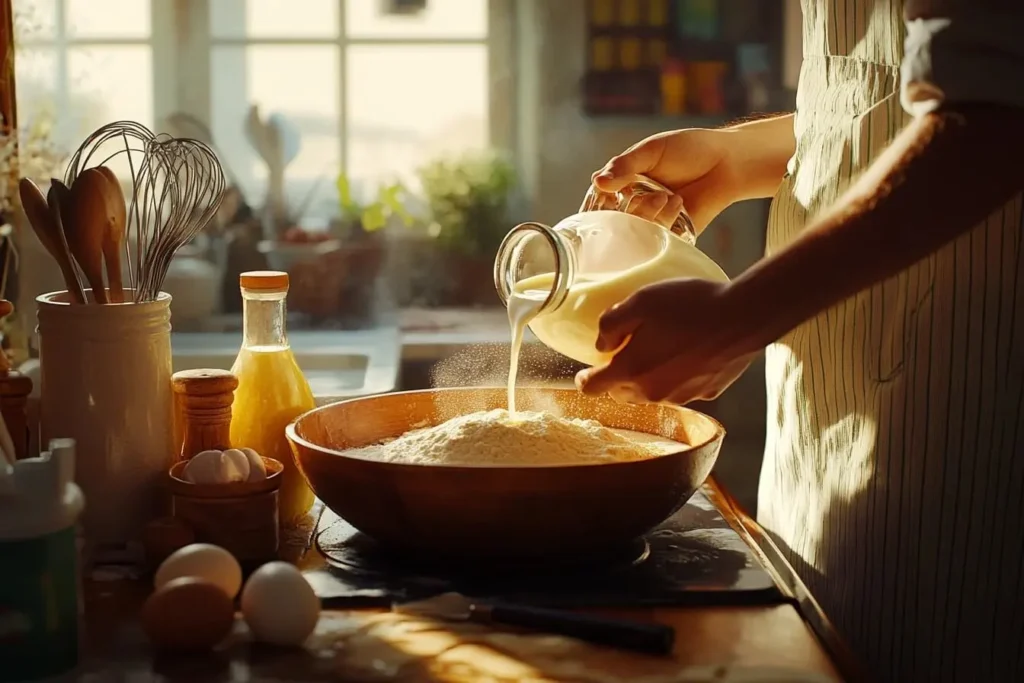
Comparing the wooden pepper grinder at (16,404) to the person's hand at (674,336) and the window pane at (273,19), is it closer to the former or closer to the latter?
the person's hand at (674,336)

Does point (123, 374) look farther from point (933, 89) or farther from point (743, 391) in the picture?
point (743, 391)

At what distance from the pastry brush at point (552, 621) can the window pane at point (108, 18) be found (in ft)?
8.35

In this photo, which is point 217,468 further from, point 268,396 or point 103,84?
point 103,84

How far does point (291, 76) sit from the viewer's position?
316 cm

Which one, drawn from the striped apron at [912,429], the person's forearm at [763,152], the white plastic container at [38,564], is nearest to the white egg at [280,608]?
the white plastic container at [38,564]

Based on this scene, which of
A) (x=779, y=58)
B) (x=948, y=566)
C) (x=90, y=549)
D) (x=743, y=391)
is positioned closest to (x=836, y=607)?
(x=948, y=566)

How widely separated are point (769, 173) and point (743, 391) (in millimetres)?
1846

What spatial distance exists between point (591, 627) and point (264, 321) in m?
0.46

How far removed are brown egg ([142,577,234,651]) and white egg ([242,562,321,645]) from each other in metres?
0.02

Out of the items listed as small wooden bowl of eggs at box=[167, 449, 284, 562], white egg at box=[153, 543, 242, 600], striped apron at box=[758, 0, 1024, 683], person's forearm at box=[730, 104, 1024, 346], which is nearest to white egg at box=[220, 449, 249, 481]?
small wooden bowl of eggs at box=[167, 449, 284, 562]

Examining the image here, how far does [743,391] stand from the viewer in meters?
3.16

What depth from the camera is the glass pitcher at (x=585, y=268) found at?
1018 mm

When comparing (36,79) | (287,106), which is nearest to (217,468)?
(287,106)

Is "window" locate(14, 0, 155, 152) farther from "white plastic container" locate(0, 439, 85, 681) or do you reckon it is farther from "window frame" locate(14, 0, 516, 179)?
"white plastic container" locate(0, 439, 85, 681)
